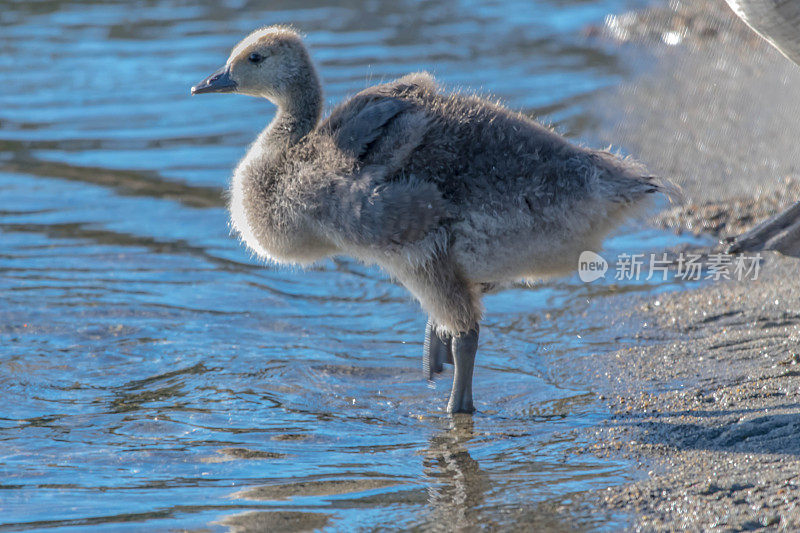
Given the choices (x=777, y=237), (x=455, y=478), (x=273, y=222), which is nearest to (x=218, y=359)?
(x=273, y=222)

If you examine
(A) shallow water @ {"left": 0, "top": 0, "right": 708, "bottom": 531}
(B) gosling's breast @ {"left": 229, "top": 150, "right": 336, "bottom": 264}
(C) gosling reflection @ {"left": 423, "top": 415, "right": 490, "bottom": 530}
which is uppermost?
(B) gosling's breast @ {"left": 229, "top": 150, "right": 336, "bottom": 264}

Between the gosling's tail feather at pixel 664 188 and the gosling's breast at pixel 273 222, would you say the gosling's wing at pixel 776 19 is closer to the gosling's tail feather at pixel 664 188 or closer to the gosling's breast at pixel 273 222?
the gosling's tail feather at pixel 664 188

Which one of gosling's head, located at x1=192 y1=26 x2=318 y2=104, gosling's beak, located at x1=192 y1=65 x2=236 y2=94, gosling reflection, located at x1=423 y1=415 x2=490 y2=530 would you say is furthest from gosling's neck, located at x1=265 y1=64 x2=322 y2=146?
gosling reflection, located at x1=423 y1=415 x2=490 y2=530

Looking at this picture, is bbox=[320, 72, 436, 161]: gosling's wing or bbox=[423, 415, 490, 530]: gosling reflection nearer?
bbox=[423, 415, 490, 530]: gosling reflection

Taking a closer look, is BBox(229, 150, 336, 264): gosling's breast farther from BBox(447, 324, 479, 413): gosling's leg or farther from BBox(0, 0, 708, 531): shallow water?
BBox(447, 324, 479, 413): gosling's leg

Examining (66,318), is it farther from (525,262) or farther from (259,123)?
(259,123)

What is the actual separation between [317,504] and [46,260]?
3988 millimetres

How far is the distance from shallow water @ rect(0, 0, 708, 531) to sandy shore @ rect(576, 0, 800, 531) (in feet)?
0.70

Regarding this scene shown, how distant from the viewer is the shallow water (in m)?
4.02

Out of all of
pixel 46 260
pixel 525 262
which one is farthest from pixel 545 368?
pixel 46 260

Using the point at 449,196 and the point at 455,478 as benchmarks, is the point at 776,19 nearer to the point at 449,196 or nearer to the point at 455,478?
the point at 449,196

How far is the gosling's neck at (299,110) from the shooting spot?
5246 millimetres

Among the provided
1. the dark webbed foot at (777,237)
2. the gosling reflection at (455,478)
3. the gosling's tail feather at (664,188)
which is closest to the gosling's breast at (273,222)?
the gosling reflection at (455,478)

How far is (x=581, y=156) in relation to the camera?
183 inches
